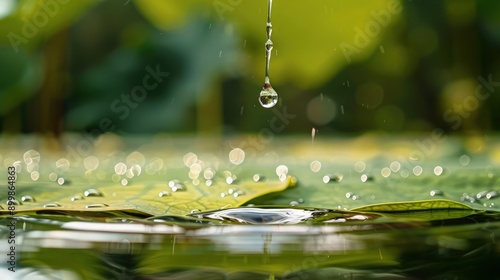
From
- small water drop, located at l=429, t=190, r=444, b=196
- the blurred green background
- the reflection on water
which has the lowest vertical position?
the reflection on water

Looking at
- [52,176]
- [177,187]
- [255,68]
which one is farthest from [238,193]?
[255,68]

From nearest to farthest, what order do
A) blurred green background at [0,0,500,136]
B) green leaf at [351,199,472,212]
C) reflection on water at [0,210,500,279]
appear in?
1. reflection on water at [0,210,500,279]
2. green leaf at [351,199,472,212]
3. blurred green background at [0,0,500,136]

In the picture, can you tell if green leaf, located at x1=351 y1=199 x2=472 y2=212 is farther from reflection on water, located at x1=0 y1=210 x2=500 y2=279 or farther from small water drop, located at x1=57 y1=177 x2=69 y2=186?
small water drop, located at x1=57 y1=177 x2=69 y2=186

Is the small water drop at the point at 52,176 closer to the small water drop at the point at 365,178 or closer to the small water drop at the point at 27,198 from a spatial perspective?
the small water drop at the point at 27,198

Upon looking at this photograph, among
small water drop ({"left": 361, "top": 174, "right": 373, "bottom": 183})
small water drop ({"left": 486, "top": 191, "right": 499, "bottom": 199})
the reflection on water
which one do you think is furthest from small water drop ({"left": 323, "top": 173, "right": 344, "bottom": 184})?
the reflection on water

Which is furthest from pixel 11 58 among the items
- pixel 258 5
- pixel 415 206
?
pixel 415 206

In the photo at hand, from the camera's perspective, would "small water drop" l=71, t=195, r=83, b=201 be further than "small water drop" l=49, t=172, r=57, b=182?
No

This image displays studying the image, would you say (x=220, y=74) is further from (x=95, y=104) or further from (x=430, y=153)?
(x=430, y=153)

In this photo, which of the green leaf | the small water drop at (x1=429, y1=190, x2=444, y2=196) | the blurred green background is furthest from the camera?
the blurred green background
